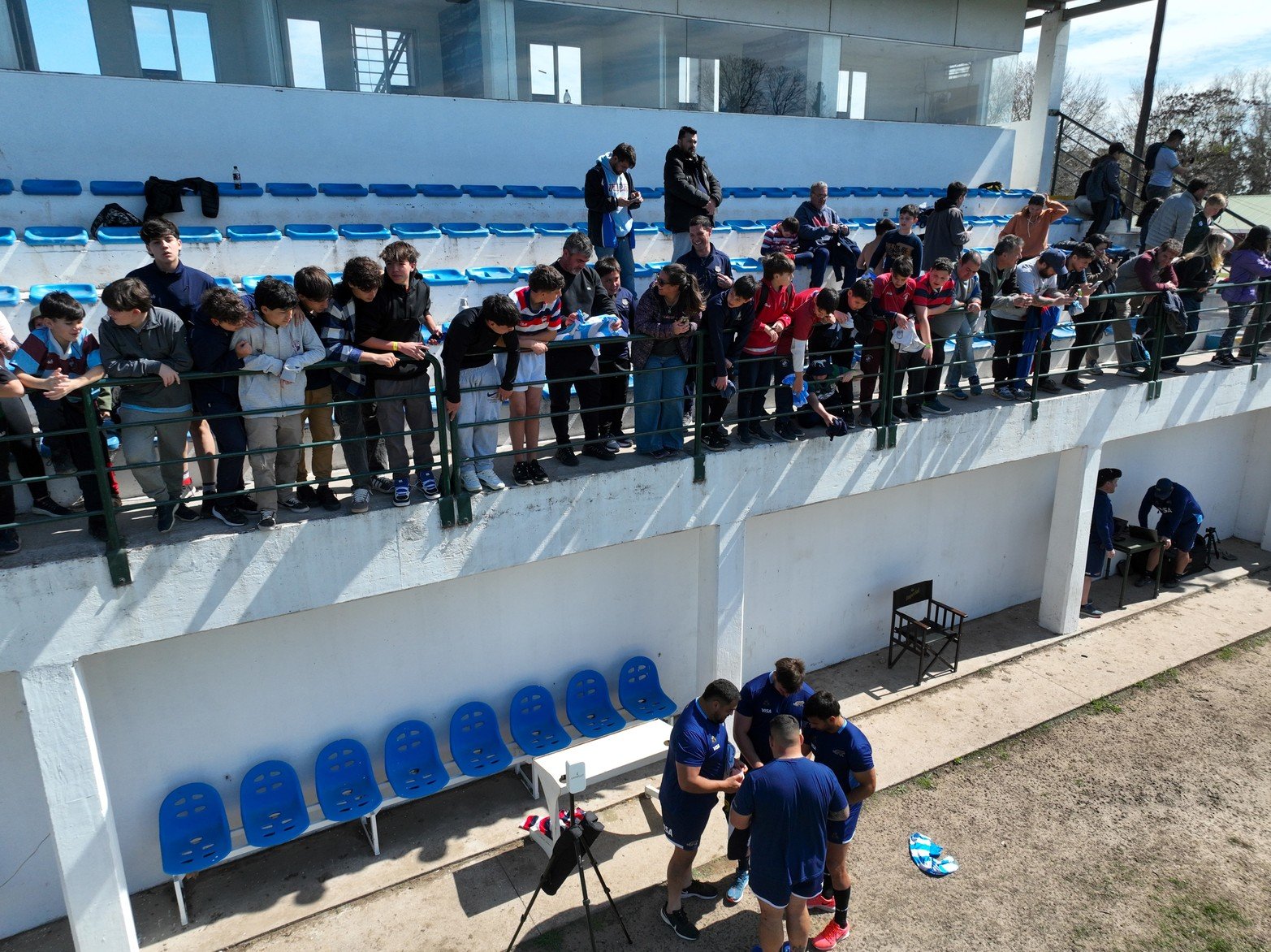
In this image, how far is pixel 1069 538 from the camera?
30.1 feet

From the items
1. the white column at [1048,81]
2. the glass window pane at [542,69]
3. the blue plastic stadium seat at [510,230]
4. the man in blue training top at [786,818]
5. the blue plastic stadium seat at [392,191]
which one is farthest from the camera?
the white column at [1048,81]

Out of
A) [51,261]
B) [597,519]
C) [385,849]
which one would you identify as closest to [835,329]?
[597,519]

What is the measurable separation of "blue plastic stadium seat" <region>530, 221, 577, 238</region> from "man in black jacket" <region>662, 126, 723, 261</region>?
4.52 ft

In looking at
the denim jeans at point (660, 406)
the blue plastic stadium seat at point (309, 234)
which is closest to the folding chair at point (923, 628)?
the denim jeans at point (660, 406)

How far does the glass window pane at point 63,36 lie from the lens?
9148mm

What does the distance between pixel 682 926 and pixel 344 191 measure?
27.6 feet

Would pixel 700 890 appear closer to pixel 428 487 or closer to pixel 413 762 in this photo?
pixel 413 762

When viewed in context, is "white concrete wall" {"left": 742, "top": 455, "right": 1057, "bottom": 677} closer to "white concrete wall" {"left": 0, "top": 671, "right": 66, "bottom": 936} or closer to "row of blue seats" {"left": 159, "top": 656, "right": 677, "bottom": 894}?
"row of blue seats" {"left": 159, "top": 656, "right": 677, "bottom": 894}

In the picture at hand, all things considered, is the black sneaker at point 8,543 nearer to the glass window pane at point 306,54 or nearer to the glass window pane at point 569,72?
the glass window pane at point 306,54

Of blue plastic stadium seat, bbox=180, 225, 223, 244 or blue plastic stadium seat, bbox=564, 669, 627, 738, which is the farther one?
blue plastic stadium seat, bbox=180, 225, 223, 244

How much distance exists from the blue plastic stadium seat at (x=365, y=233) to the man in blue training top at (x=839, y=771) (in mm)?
6559

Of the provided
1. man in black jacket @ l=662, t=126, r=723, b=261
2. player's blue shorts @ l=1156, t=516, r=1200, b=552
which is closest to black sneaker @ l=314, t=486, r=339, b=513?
man in black jacket @ l=662, t=126, r=723, b=261

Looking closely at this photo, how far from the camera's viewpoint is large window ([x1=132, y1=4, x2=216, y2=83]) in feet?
31.7

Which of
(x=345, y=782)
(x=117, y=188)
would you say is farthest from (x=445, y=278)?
(x=345, y=782)
